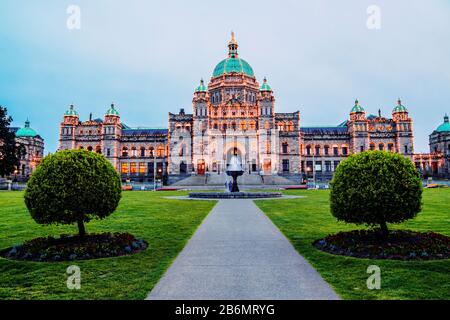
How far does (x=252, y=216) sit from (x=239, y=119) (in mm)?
64066

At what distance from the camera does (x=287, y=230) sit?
546 inches

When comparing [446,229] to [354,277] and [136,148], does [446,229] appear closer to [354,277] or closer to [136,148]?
[354,277]

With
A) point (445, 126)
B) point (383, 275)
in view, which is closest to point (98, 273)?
point (383, 275)

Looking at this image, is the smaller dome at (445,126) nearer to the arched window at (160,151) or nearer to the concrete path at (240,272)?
the arched window at (160,151)

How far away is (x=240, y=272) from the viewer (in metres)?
7.89

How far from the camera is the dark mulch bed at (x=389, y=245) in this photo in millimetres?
9273

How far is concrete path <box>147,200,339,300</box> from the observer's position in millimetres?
6453

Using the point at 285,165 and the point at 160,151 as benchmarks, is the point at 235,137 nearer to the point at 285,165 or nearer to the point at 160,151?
the point at 285,165

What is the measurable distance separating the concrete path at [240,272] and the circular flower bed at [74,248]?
1.97 metres

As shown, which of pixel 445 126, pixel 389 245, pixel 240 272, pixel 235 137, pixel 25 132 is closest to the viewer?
pixel 240 272

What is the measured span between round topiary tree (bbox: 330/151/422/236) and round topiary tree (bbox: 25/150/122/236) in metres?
7.80

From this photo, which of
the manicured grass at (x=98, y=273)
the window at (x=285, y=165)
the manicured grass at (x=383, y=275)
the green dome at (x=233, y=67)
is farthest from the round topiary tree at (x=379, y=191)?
the green dome at (x=233, y=67)

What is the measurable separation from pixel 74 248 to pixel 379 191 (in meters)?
9.55

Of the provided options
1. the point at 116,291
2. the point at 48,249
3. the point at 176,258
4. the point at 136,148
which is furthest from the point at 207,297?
the point at 136,148
